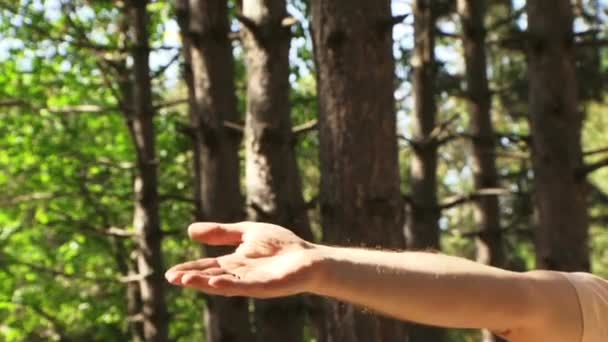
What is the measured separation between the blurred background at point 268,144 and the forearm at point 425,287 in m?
3.50

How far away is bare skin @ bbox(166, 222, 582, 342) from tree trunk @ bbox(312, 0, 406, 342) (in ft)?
11.2

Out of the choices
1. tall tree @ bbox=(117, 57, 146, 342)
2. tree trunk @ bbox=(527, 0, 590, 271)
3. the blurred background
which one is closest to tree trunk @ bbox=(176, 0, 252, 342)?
the blurred background

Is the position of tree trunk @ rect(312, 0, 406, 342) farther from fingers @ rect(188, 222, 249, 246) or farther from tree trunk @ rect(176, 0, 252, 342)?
tree trunk @ rect(176, 0, 252, 342)

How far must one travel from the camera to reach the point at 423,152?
1341cm

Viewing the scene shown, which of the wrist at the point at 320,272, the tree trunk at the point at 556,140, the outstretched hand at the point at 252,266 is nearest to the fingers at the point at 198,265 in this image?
the outstretched hand at the point at 252,266

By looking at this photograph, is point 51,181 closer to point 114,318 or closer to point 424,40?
point 114,318

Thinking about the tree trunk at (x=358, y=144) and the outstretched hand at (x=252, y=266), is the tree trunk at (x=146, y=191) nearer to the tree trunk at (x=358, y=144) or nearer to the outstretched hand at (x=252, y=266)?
the tree trunk at (x=358, y=144)

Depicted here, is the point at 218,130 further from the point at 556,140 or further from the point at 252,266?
the point at 252,266

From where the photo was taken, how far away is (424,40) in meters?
14.0

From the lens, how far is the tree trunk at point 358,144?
5.92m

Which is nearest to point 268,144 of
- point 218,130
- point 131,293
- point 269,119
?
point 269,119

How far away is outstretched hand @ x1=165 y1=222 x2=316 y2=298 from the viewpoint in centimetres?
205

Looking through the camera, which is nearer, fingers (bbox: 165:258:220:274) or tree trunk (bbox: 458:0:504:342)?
fingers (bbox: 165:258:220:274)

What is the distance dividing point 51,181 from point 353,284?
1622cm
